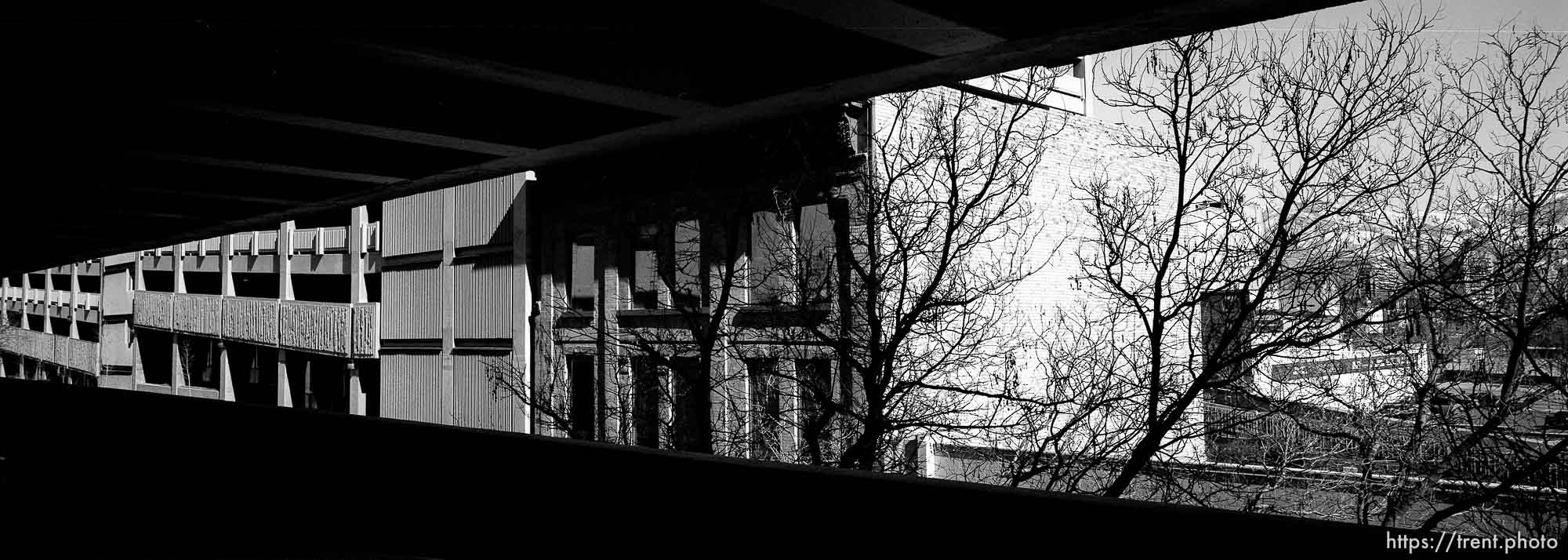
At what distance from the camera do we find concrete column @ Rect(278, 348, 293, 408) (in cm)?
2678

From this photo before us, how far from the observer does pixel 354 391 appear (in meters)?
24.4

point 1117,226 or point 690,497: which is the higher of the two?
point 1117,226

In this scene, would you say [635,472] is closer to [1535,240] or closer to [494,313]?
[1535,240]

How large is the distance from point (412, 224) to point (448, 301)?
231 centimetres

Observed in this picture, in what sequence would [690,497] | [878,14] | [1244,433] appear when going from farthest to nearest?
[1244,433], [878,14], [690,497]

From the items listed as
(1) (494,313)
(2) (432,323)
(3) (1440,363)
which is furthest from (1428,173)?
(2) (432,323)

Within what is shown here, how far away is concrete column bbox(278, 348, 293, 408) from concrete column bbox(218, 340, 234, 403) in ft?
9.02

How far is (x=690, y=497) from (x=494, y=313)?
18.8m

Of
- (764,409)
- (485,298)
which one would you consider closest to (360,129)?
(764,409)

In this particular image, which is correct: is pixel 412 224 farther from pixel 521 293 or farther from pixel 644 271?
pixel 644 271

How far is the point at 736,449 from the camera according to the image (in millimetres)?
11922

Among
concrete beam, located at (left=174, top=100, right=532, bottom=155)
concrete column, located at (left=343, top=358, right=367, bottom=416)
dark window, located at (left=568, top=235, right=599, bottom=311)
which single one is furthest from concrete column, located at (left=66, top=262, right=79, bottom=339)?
concrete beam, located at (left=174, top=100, right=532, bottom=155)

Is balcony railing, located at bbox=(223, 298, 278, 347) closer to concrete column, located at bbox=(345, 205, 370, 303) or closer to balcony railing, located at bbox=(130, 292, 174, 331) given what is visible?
concrete column, located at bbox=(345, 205, 370, 303)

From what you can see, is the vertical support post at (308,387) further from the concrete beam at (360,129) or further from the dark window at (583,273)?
the concrete beam at (360,129)
